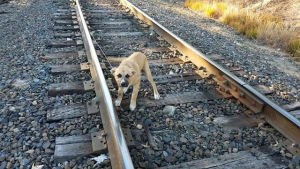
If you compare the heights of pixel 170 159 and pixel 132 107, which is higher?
pixel 132 107

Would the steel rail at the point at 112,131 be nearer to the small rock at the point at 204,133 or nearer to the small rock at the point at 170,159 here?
the small rock at the point at 170,159

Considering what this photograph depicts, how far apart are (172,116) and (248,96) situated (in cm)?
101

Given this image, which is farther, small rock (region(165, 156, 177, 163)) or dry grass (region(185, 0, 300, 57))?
dry grass (region(185, 0, 300, 57))

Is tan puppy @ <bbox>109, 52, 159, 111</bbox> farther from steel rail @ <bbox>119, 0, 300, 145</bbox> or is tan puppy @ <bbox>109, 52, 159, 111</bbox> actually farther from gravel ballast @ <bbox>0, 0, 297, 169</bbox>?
steel rail @ <bbox>119, 0, 300, 145</bbox>

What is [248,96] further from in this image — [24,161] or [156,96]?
[24,161]

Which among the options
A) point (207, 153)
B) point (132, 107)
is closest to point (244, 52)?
point (132, 107)

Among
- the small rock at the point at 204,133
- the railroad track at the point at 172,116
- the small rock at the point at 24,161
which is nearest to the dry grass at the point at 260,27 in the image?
the railroad track at the point at 172,116

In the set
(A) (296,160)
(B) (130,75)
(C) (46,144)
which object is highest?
(B) (130,75)

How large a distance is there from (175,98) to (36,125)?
1.67 meters

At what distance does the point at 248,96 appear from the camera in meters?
3.27

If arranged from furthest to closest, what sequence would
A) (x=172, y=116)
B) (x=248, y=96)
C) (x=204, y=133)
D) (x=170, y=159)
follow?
(x=248, y=96) < (x=172, y=116) < (x=204, y=133) < (x=170, y=159)

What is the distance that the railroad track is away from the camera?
95.3 inches

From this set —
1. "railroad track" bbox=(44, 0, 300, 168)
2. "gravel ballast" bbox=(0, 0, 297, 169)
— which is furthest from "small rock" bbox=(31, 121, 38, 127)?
"railroad track" bbox=(44, 0, 300, 168)

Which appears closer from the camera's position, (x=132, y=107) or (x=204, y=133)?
(x=204, y=133)
